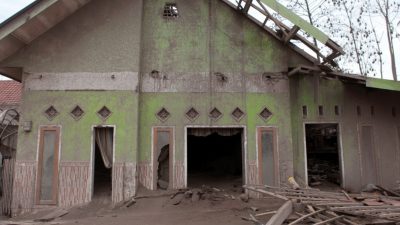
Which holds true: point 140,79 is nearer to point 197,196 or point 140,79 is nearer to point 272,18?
point 197,196

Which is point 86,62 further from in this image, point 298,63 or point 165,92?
point 298,63

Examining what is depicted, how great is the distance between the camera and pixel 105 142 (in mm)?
10922

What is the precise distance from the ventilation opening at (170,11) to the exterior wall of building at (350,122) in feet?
A: 13.9

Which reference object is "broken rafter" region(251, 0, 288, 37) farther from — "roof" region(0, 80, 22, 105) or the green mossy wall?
"roof" region(0, 80, 22, 105)

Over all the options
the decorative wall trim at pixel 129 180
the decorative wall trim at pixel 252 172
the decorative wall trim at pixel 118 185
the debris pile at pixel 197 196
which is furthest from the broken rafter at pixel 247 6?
the decorative wall trim at pixel 118 185

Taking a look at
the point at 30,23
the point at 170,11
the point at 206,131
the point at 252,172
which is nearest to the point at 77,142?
the point at 30,23

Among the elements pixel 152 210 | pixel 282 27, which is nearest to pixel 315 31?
pixel 282 27

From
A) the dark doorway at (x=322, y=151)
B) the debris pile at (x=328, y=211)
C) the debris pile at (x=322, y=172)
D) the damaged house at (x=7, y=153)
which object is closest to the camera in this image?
the debris pile at (x=328, y=211)

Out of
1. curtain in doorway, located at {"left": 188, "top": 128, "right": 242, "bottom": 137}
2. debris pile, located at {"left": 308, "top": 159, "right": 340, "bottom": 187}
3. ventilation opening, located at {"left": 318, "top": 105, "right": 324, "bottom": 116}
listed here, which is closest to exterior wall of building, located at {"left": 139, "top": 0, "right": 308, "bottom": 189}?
curtain in doorway, located at {"left": 188, "top": 128, "right": 242, "bottom": 137}

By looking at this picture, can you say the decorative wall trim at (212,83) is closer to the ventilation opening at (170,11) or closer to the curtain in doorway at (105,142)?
the curtain in doorway at (105,142)

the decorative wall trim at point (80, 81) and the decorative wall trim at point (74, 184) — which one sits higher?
the decorative wall trim at point (80, 81)

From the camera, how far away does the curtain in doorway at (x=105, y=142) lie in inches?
426

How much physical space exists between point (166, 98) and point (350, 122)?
5.75m

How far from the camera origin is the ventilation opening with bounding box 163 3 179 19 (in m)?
11.6
